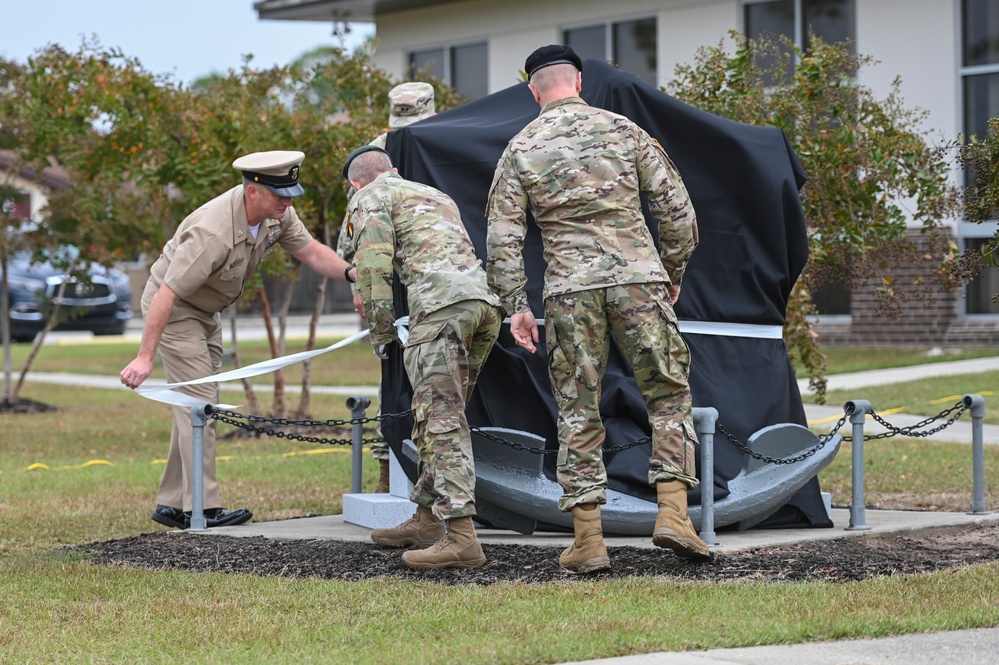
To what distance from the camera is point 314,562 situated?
6676 millimetres

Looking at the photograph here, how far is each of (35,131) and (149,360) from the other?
6.59 metres

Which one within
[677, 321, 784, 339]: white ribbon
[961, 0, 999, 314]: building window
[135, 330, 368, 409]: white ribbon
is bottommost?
[135, 330, 368, 409]: white ribbon

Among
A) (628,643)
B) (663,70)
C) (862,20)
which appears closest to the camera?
(628,643)

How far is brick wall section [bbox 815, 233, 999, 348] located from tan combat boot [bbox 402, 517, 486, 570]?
44.3 feet

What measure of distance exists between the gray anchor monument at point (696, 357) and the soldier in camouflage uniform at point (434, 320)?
19.8 inches

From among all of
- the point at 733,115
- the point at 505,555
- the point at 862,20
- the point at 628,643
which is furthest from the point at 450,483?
the point at 862,20

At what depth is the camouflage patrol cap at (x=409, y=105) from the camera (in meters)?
8.58

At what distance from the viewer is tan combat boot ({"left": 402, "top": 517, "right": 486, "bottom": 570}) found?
6324 mm

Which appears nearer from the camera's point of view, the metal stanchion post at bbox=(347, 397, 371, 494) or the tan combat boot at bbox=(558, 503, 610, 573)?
the tan combat boot at bbox=(558, 503, 610, 573)

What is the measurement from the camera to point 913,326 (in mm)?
20234

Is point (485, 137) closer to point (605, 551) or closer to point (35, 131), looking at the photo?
point (605, 551)

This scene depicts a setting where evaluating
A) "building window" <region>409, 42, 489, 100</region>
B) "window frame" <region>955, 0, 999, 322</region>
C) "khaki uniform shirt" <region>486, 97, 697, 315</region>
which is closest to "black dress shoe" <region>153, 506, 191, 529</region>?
"khaki uniform shirt" <region>486, 97, 697, 315</region>

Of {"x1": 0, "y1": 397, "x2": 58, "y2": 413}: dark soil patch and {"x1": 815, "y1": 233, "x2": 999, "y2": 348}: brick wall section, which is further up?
{"x1": 815, "y1": 233, "x2": 999, "y2": 348}: brick wall section

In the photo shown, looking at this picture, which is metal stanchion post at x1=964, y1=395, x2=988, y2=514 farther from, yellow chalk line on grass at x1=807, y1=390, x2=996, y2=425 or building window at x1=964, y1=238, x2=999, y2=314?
building window at x1=964, y1=238, x2=999, y2=314
